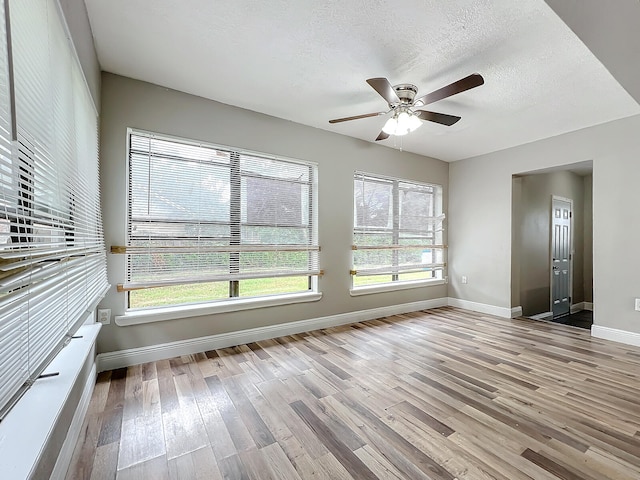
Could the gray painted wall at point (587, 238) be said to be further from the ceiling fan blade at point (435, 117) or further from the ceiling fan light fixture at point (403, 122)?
the ceiling fan light fixture at point (403, 122)

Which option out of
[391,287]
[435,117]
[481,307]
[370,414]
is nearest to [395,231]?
[391,287]

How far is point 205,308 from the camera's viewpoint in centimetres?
296

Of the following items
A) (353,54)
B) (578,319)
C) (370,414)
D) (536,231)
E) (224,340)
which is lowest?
(578,319)

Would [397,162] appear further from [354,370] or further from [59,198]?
[59,198]

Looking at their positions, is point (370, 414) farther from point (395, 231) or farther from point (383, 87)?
point (395, 231)

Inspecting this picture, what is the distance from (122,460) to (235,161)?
2.62 metres

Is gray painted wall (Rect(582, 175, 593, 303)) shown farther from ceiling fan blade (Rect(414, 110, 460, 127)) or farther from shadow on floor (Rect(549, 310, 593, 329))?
ceiling fan blade (Rect(414, 110, 460, 127))

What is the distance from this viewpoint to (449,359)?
111 inches

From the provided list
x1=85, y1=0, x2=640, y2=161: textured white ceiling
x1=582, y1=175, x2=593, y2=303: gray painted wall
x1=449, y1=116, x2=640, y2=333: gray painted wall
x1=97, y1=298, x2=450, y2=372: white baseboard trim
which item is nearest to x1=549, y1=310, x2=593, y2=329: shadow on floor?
x1=582, y1=175, x2=593, y2=303: gray painted wall

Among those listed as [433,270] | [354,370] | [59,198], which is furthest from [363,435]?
[433,270]

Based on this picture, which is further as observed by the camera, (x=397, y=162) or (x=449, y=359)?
(x=397, y=162)

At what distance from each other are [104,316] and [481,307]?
16.3 ft

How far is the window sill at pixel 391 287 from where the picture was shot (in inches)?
161

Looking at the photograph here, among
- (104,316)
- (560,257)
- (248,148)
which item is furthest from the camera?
(560,257)
